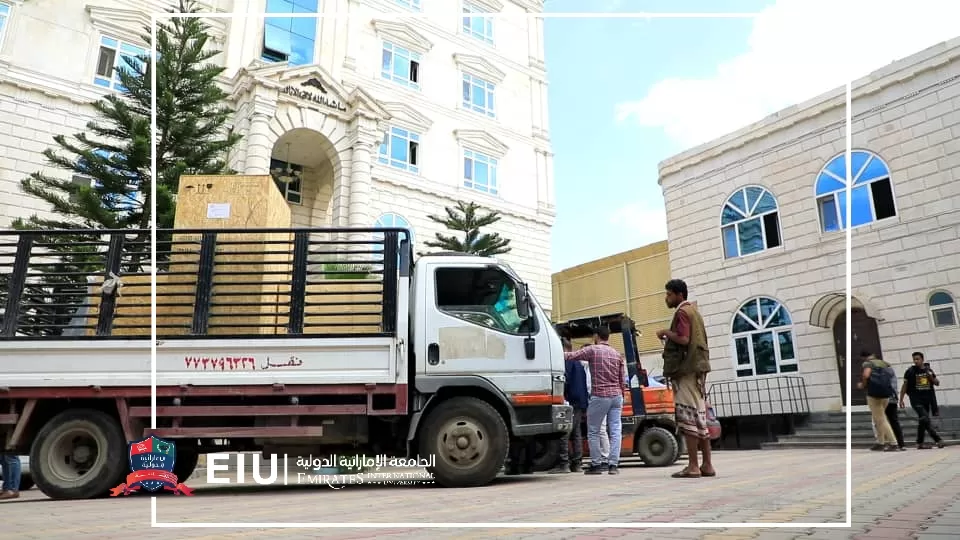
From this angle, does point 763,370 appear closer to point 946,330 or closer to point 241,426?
point 946,330

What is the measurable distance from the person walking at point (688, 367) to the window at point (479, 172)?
63.1 feet

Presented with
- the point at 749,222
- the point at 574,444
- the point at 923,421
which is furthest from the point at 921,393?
the point at 749,222

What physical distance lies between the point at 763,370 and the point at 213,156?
53.8ft

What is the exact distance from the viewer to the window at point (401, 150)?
22703 mm

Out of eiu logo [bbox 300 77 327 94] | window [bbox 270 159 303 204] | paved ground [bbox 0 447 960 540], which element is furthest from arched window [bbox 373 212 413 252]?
paved ground [bbox 0 447 960 540]

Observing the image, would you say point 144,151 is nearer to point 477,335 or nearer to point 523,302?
point 477,335

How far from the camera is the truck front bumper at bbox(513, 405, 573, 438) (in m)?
6.58

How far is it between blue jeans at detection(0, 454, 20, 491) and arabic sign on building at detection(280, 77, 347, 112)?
13.9 metres

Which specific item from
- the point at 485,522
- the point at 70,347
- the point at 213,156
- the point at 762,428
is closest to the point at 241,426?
the point at 70,347

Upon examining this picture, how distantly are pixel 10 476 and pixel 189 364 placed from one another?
3.07 metres

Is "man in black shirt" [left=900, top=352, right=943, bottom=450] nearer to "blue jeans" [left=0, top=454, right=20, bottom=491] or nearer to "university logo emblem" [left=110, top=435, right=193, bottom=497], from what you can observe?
"university logo emblem" [left=110, top=435, right=193, bottom=497]

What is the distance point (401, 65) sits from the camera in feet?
80.2

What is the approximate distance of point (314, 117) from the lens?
64.4 feet

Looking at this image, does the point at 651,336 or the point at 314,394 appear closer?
the point at 314,394
